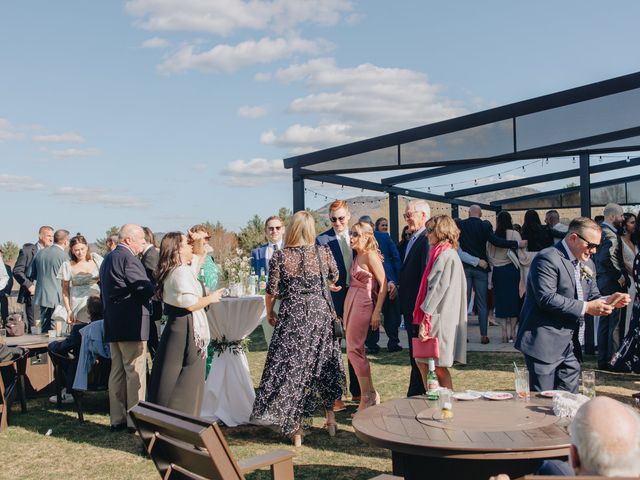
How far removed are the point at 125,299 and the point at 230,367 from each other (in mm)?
1108

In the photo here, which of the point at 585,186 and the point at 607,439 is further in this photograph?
the point at 585,186

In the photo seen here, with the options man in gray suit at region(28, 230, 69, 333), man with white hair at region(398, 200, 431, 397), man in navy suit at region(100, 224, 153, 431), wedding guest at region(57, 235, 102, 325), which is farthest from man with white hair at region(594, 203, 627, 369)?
man in gray suit at region(28, 230, 69, 333)

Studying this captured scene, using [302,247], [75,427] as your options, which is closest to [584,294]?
[302,247]

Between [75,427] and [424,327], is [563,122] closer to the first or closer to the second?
[424,327]

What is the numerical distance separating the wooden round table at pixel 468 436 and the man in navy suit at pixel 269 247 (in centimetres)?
335

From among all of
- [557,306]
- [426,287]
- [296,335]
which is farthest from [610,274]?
[296,335]

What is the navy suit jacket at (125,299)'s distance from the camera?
593 centimetres

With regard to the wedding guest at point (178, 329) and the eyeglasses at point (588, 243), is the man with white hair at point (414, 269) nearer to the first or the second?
the eyeglasses at point (588, 243)

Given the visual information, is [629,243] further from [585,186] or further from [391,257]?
[585,186]

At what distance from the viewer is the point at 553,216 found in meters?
10.0

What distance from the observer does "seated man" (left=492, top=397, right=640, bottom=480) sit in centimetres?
194

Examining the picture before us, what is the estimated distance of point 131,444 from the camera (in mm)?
5719

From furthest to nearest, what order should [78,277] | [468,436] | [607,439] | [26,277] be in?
[26,277] < [78,277] < [468,436] < [607,439]

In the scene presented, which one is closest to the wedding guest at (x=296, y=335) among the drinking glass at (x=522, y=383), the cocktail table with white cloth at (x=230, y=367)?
the cocktail table with white cloth at (x=230, y=367)
